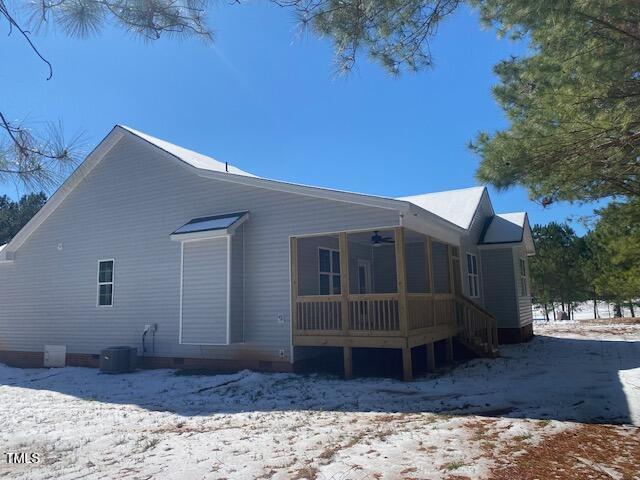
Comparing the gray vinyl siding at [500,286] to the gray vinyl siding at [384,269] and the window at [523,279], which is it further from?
the gray vinyl siding at [384,269]

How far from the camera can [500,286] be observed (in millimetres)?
16266

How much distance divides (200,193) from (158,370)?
4.36 meters

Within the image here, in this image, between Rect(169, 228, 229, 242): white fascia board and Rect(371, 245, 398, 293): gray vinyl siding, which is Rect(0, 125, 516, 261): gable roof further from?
Rect(371, 245, 398, 293): gray vinyl siding

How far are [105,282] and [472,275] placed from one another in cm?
1095

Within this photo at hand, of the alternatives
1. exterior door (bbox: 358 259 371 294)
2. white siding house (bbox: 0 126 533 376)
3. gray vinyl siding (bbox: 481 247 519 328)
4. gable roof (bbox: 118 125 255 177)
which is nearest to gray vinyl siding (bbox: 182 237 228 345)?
white siding house (bbox: 0 126 533 376)

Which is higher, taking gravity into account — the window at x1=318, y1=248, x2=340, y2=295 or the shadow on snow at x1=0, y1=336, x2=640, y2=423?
the window at x1=318, y1=248, x2=340, y2=295

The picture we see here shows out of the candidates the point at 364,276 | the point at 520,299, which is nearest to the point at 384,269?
the point at 364,276

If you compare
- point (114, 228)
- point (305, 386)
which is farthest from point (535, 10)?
point (114, 228)

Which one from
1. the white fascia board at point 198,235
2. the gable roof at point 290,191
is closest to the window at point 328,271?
the gable roof at point 290,191

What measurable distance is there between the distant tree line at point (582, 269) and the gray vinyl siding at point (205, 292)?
1677 centimetres

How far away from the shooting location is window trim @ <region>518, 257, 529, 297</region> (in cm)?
1706

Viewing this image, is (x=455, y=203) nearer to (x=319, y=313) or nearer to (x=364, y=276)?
(x=364, y=276)

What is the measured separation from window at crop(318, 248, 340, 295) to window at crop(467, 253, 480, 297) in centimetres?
456

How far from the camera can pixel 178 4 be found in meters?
4.27
